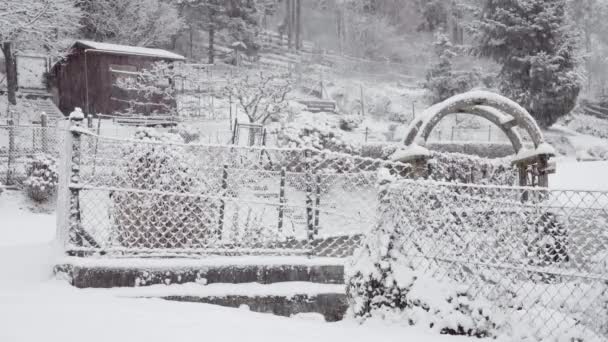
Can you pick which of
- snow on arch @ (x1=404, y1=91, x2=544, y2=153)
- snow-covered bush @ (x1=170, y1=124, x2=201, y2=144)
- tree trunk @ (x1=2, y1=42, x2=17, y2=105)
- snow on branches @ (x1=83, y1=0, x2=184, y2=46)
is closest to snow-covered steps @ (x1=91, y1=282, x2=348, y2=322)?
snow on arch @ (x1=404, y1=91, x2=544, y2=153)

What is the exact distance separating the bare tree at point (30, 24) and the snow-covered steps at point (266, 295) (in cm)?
1237

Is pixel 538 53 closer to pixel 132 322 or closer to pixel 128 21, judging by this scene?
pixel 128 21

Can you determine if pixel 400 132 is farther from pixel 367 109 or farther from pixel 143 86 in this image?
pixel 143 86

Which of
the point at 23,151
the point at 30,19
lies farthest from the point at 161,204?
the point at 30,19

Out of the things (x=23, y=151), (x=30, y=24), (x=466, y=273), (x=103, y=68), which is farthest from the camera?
(x=103, y=68)

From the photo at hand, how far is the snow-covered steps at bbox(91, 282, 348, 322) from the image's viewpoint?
17.6 feet

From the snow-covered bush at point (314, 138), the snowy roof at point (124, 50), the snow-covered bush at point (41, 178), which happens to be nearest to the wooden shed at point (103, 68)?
the snowy roof at point (124, 50)

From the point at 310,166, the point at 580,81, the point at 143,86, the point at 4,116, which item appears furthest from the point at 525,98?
the point at 4,116

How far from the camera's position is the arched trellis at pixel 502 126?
7.83 metres

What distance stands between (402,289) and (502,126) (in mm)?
5182

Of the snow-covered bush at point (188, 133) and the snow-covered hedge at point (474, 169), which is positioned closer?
the snow-covered hedge at point (474, 169)

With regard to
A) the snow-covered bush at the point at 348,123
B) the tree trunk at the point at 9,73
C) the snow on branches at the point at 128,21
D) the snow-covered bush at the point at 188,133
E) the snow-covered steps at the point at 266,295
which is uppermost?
the snow on branches at the point at 128,21

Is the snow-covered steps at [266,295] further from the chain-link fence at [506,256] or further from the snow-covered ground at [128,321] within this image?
the chain-link fence at [506,256]

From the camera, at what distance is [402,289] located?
4594 millimetres
